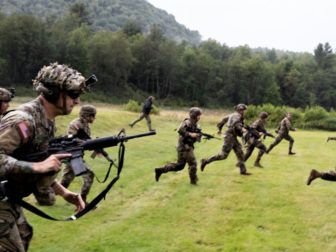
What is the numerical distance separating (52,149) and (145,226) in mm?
5089

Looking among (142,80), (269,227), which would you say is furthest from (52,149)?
(142,80)

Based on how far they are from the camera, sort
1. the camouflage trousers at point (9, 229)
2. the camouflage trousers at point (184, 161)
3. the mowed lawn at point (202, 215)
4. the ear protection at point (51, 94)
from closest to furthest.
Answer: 1. the camouflage trousers at point (9, 229)
2. the ear protection at point (51, 94)
3. the mowed lawn at point (202, 215)
4. the camouflage trousers at point (184, 161)

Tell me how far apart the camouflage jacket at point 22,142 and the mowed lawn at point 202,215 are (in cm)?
397

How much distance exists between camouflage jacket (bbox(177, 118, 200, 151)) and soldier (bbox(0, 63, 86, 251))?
8.20 m

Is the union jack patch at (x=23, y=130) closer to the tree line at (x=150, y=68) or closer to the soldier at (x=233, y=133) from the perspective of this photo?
the soldier at (x=233, y=133)

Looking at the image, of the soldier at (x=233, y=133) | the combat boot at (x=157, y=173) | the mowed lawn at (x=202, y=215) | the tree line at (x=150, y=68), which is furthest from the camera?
the tree line at (x=150, y=68)

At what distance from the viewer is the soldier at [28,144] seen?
12.5 feet

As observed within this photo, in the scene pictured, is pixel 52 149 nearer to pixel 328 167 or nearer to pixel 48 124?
pixel 48 124

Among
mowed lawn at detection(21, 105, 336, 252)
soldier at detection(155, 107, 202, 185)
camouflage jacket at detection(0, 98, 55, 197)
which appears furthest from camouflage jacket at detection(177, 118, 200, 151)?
camouflage jacket at detection(0, 98, 55, 197)

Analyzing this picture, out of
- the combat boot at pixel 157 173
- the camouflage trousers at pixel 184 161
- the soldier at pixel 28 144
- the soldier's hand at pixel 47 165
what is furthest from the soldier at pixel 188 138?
the soldier's hand at pixel 47 165

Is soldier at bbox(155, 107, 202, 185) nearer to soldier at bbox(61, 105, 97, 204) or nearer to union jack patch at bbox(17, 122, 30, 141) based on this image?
soldier at bbox(61, 105, 97, 204)

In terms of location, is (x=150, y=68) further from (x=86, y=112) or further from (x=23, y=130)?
(x=23, y=130)

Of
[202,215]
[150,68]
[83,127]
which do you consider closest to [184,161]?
[202,215]

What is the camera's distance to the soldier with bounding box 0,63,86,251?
3.80 meters
